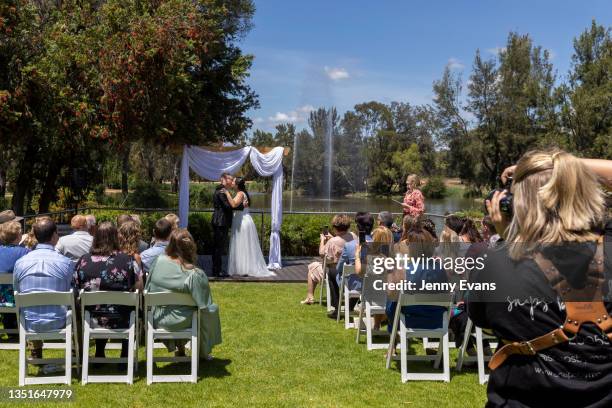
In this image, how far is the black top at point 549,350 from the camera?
6.09 ft

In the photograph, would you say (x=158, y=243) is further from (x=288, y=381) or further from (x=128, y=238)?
(x=288, y=381)

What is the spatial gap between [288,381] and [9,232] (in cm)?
354

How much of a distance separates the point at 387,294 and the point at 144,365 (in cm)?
268

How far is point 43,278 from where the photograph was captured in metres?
5.55

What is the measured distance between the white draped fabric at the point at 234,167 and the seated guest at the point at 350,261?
15.2ft

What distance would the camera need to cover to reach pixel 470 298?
6.73ft

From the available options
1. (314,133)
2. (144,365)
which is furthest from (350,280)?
(314,133)

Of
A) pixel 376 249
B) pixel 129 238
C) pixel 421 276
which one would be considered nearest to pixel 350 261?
pixel 376 249

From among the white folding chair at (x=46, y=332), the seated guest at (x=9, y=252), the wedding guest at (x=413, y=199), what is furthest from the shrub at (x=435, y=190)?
the white folding chair at (x=46, y=332)

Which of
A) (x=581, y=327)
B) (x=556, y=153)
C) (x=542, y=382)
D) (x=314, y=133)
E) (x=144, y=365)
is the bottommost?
(x=144, y=365)

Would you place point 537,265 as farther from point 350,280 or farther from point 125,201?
point 125,201

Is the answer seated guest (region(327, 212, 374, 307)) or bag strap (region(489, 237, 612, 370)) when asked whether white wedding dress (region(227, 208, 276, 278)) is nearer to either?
seated guest (region(327, 212, 374, 307))

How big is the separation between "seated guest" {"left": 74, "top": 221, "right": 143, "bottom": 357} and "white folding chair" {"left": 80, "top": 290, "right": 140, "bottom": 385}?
9 cm

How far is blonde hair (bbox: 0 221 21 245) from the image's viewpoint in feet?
21.2
